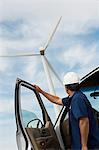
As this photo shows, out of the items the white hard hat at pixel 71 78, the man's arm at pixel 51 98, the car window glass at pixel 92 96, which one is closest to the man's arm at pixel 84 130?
the white hard hat at pixel 71 78

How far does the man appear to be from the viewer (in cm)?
450

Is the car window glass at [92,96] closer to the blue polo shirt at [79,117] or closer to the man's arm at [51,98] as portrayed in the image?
the man's arm at [51,98]

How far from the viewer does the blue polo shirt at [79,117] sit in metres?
4.51

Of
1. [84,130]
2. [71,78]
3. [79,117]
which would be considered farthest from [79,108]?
[71,78]

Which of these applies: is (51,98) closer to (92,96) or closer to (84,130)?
(92,96)

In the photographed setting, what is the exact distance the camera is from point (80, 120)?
14.8 ft

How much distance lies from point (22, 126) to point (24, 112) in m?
0.26

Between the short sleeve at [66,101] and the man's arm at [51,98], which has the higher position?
the man's arm at [51,98]

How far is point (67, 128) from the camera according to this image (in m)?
5.17

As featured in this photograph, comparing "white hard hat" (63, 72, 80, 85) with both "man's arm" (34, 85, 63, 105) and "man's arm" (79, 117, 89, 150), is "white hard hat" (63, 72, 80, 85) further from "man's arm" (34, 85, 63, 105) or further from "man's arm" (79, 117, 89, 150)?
"man's arm" (34, 85, 63, 105)

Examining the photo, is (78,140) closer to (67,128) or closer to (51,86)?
(67,128)

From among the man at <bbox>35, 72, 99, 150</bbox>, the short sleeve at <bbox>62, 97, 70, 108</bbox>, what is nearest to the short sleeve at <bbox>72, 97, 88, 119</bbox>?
the man at <bbox>35, 72, 99, 150</bbox>

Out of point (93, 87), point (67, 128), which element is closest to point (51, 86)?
point (93, 87)

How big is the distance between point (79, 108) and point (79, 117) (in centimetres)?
11
